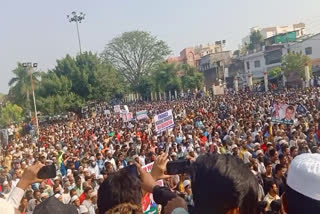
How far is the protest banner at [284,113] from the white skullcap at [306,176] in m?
11.2

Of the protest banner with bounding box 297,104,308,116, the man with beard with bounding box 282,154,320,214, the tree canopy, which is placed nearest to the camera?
the man with beard with bounding box 282,154,320,214

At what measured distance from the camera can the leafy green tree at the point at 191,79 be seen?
48.9 m

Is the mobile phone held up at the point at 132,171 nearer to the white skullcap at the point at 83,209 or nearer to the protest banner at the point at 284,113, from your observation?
the white skullcap at the point at 83,209

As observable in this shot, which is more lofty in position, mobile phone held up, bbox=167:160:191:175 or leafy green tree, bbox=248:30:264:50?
leafy green tree, bbox=248:30:264:50

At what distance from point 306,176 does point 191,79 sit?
47594mm

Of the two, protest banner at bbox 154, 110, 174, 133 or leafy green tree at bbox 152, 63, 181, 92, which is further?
leafy green tree at bbox 152, 63, 181, 92

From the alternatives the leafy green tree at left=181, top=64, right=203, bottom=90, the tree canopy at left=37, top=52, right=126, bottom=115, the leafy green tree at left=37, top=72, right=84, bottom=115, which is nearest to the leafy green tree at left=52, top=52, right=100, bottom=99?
the tree canopy at left=37, top=52, right=126, bottom=115

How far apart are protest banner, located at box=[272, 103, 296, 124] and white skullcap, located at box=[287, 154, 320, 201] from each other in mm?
11246

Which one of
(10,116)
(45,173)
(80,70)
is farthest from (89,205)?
(80,70)

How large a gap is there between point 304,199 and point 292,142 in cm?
835

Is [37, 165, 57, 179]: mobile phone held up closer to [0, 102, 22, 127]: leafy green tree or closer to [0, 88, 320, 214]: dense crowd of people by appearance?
[0, 88, 320, 214]: dense crowd of people

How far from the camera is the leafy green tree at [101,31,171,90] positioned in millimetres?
58000

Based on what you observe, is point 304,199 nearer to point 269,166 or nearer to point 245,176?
point 245,176

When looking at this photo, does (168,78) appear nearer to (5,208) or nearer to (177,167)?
(177,167)
